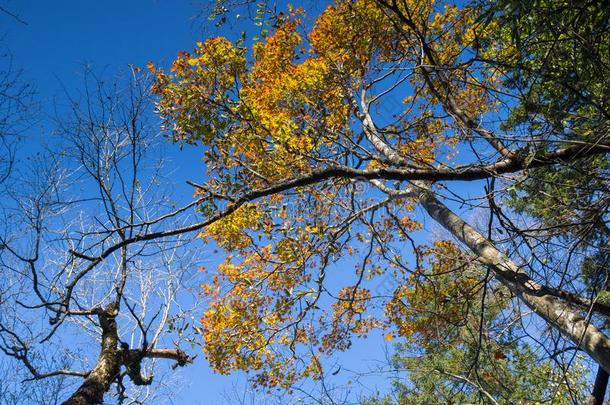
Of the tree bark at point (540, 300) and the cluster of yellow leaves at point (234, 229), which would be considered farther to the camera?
the cluster of yellow leaves at point (234, 229)

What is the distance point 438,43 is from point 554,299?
16.1 ft

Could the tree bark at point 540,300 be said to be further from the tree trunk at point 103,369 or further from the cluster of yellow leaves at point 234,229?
the tree trunk at point 103,369

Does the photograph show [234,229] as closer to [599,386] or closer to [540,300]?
[540,300]

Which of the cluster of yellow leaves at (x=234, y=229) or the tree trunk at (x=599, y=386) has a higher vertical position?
the cluster of yellow leaves at (x=234, y=229)

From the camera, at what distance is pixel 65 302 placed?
11.4ft

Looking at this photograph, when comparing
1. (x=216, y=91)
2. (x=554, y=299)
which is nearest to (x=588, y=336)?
→ (x=554, y=299)

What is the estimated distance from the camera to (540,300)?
3883mm

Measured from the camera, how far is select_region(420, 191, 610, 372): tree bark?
11.3 feet

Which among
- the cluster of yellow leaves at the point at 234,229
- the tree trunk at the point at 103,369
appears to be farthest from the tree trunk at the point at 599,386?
the tree trunk at the point at 103,369

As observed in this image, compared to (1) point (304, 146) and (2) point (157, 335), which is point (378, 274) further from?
(2) point (157, 335)

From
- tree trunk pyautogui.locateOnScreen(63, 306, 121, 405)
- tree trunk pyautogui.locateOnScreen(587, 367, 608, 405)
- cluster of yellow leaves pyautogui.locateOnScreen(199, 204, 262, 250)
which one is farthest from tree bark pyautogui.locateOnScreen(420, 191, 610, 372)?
tree trunk pyautogui.locateOnScreen(63, 306, 121, 405)

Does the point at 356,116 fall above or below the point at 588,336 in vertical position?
above

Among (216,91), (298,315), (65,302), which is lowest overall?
(65,302)

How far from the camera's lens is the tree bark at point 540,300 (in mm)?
3457
